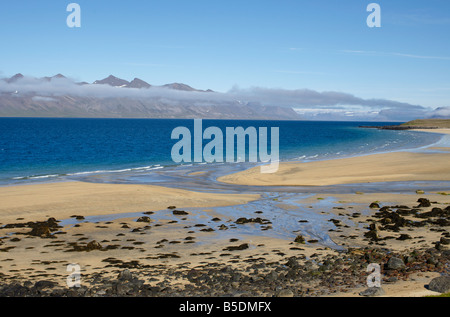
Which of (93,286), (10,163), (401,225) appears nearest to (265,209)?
(401,225)

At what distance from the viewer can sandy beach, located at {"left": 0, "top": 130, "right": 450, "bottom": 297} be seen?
13852 mm

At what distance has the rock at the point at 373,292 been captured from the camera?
12156mm

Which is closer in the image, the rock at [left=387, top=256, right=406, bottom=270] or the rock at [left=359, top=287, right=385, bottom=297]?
the rock at [left=359, top=287, right=385, bottom=297]

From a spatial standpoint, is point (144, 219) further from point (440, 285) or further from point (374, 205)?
point (440, 285)

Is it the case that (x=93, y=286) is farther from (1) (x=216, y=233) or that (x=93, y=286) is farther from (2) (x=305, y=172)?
(2) (x=305, y=172)

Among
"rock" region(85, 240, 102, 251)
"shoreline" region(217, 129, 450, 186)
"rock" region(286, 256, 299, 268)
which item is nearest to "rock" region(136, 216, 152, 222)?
"rock" region(85, 240, 102, 251)

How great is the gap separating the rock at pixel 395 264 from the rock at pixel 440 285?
2631mm

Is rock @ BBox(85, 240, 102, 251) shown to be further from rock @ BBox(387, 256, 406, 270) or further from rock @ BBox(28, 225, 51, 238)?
rock @ BBox(387, 256, 406, 270)

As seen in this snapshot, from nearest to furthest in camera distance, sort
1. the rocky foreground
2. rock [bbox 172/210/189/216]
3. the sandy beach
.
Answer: the rocky foreground
the sandy beach
rock [bbox 172/210/189/216]

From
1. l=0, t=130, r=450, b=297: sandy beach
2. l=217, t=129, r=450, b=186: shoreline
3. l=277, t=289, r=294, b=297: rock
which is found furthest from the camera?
l=217, t=129, r=450, b=186: shoreline

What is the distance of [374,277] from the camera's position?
46.4 feet

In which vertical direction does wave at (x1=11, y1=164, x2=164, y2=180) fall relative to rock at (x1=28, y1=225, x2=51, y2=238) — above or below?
below

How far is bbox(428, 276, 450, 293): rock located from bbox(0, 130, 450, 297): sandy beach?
0.23 metres
